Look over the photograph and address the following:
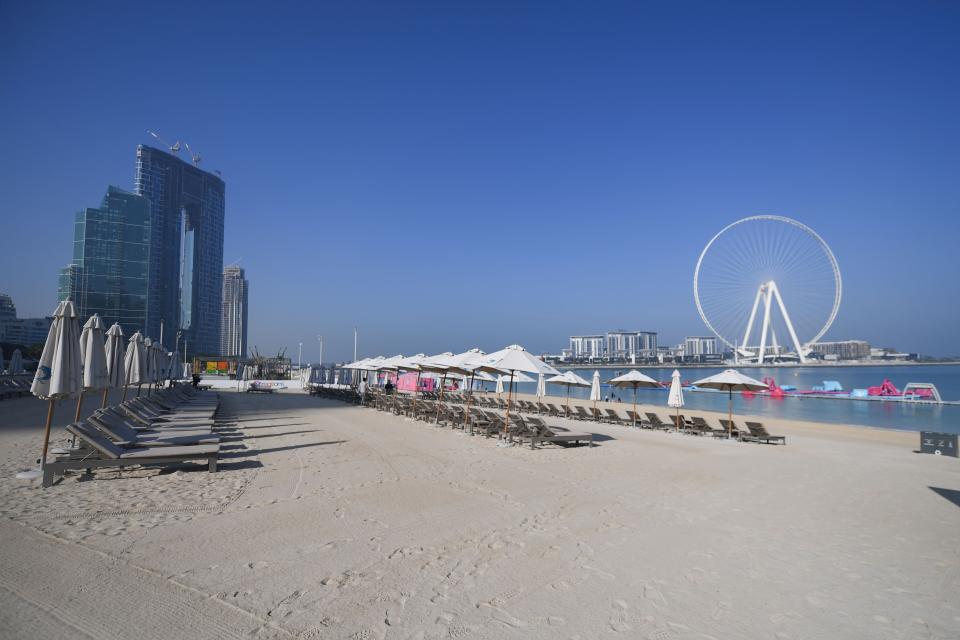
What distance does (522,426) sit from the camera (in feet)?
39.4

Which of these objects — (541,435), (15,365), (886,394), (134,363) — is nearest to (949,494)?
(541,435)

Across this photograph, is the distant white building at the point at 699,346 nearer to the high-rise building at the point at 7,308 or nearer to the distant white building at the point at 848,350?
the distant white building at the point at 848,350

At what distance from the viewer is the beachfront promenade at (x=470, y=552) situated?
11.2 ft

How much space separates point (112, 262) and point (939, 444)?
299 ft

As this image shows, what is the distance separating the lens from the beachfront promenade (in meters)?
3.41

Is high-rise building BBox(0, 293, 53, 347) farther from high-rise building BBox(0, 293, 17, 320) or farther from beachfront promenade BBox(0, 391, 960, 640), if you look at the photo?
beachfront promenade BBox(0, 391, 960, 640)

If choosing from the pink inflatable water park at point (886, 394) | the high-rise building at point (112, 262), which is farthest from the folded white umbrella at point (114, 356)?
the high-rise building at point (112, 262)

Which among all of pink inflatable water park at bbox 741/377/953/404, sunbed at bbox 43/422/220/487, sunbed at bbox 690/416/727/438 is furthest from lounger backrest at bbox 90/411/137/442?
pink inflatable water park at bbox 741/377/953/404

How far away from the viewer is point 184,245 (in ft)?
342

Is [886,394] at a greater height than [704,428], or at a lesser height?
lesser

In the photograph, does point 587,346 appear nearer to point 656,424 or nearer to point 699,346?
point 699,346

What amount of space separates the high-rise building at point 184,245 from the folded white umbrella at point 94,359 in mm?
87036

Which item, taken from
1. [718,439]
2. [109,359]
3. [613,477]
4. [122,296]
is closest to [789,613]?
[613,477]

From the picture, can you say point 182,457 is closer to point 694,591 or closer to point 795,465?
point 694,591
